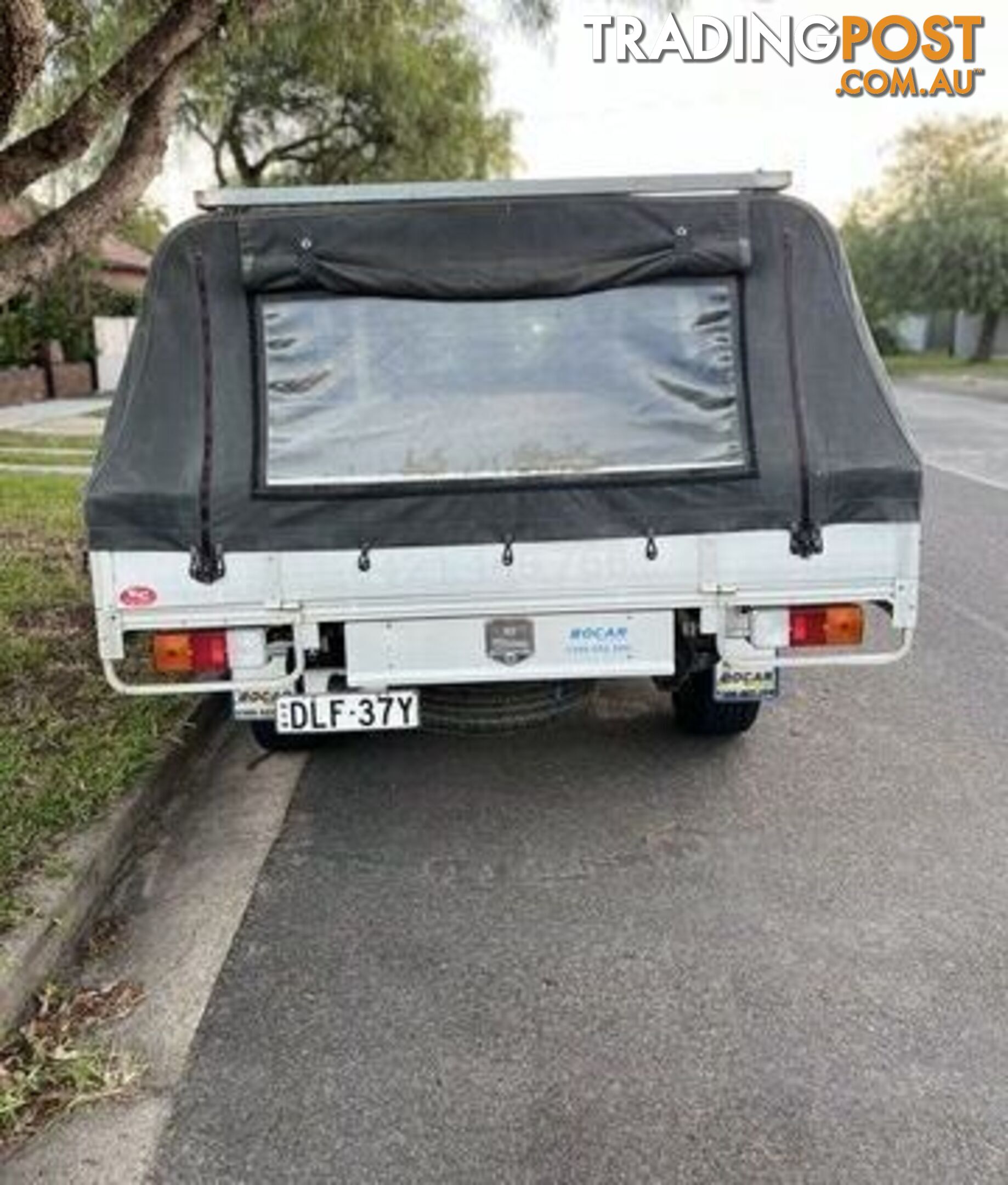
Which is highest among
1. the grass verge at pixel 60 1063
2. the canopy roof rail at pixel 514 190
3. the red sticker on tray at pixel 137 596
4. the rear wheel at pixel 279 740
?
the canopy roof rail at pixel 514 190

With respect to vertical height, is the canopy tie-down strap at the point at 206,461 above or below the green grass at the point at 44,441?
above

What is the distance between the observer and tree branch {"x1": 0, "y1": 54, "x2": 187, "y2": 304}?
6.56m

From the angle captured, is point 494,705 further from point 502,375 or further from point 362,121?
point 362,121

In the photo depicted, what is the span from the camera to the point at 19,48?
5676 millimetres

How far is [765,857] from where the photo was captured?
13.9 ft

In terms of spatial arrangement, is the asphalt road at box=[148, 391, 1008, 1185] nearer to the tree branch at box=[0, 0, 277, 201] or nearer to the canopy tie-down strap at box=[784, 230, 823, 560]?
the canopy tie-down strap at box=[784, 230, 823, 560]

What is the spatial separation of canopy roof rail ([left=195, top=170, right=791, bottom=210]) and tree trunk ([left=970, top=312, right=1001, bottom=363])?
4284 centimetres

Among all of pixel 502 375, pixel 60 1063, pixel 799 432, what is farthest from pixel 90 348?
pixel 60 1063

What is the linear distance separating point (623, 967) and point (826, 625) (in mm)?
1342

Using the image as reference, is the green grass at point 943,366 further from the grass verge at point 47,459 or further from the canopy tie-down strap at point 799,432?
the canopy tie-down strap at point 799,432

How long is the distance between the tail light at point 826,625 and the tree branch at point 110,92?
15.1 ft

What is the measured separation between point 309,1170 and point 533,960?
3.36 feet

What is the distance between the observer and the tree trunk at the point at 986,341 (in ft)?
144

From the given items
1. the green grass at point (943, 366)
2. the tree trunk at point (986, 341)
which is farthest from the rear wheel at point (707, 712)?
the tree trunk at point (986, 341)
